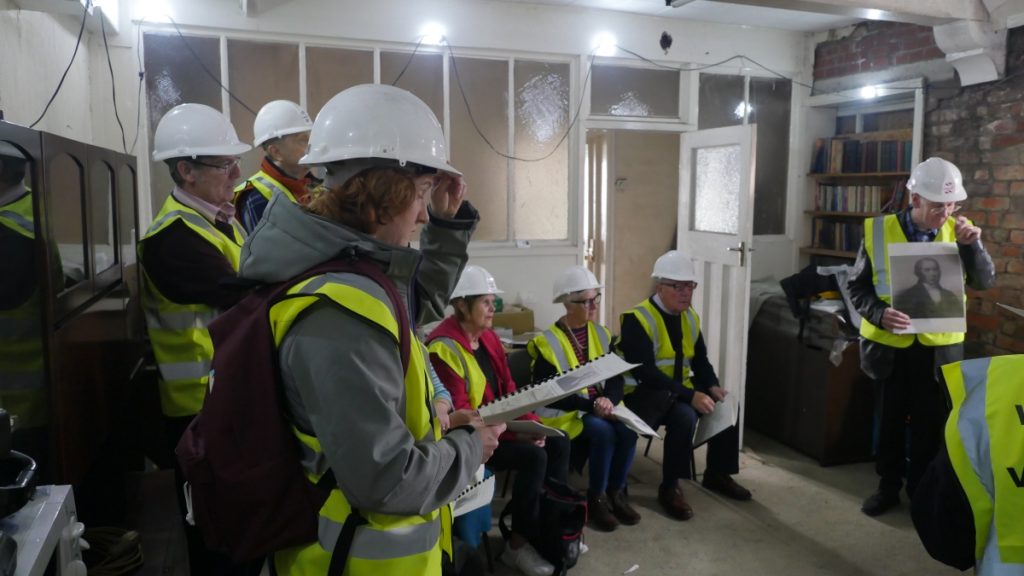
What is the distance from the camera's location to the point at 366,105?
1.16 meters

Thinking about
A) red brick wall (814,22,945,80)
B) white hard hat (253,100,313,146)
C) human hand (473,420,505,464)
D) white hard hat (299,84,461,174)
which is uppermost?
red brick wall (814,22,945,80)

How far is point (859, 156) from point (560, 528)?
150 inches

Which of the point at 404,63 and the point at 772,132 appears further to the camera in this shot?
the point at 772,132

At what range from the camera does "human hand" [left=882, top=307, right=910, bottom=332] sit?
3057mm

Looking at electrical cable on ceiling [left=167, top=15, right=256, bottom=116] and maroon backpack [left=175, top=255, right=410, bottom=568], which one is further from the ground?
electrical cable on ceiling [left=167, top=15, right=256, bottom=116]

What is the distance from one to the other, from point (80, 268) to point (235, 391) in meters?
1.03

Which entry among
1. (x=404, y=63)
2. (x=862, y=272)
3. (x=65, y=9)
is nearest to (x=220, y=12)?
(x=404, y=63)

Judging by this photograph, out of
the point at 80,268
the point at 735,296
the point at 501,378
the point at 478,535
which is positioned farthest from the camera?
the point at 735,296

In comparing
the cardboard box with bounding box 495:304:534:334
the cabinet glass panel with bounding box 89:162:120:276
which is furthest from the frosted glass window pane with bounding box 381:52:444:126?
the cabinet glass panel with bounding box 89:162:120:276

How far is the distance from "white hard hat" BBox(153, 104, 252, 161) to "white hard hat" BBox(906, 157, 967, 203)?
279 cm

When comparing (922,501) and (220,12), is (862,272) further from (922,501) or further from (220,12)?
(220,12)

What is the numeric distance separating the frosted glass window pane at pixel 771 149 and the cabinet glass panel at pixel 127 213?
4.23 meters

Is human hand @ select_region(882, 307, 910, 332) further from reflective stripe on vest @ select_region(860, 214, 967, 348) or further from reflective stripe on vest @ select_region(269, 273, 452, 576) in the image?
reflective stripe on vest @ select_region(269, 273, 452, 576)

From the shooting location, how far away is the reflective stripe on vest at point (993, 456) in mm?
1183
